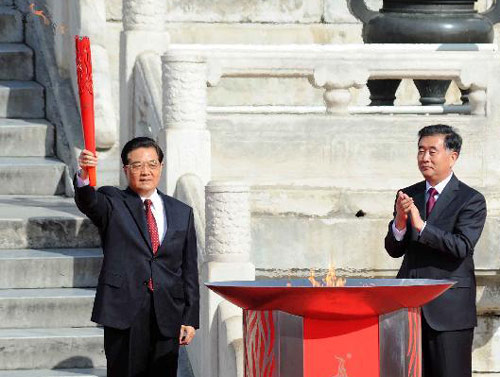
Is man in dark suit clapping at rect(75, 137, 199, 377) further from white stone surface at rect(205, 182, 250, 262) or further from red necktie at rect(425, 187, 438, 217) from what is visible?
red necktie at rect(425, 187, 438, 217)

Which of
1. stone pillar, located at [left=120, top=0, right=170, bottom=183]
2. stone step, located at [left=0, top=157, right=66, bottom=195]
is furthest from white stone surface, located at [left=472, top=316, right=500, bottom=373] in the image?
stone step, located at [left=0, top=157, right=66, bottom=195]

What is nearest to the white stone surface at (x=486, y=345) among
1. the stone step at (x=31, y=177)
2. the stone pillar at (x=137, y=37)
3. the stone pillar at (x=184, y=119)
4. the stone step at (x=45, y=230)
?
the stone pillar at (x=184, y=119)

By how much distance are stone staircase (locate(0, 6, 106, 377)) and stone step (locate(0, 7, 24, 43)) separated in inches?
29.8

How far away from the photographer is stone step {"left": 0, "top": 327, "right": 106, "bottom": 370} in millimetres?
10492

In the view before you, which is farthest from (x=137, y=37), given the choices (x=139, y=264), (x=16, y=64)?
(x=139, y=264)

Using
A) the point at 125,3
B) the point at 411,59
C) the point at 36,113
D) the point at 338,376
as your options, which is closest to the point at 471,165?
the point at 411,59

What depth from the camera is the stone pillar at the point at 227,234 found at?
956 centimetres

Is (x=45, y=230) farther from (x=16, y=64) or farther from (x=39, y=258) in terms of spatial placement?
(x=16, y=64)

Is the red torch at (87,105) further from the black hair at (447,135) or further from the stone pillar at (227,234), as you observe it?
the black hair at (447,135)

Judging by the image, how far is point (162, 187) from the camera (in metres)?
11.3

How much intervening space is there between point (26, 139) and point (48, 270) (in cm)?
224

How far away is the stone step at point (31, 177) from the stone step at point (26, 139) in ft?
0.61

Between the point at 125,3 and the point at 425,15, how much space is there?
88.8 inches

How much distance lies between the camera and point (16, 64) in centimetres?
1419
